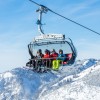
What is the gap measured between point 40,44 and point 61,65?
4.06 m

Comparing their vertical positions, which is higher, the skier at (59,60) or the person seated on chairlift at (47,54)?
the person seated on chairlift at (47,54)

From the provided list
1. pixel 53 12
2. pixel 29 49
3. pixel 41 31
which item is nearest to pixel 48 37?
pixel 41 31

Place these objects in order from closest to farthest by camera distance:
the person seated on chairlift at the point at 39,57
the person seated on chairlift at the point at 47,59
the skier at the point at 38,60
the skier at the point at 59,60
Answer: the skier at the point at 59,60, the person seated on chairlift at the point at 47,59, the person seated on chairlift at the point at 39,57, the skier at the point at 38,60

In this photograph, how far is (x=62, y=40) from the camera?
4903 cm

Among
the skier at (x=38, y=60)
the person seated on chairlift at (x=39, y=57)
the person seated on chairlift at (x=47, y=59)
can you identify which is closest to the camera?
the person seated on chairlift at (x=47, y=59)

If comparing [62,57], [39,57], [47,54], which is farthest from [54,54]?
[39,57]

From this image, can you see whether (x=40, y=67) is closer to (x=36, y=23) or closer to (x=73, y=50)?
(x=73, y=50)

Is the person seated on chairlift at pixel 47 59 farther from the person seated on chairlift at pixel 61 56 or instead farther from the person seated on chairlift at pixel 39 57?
the person seated on chairlift at pixel 61 56

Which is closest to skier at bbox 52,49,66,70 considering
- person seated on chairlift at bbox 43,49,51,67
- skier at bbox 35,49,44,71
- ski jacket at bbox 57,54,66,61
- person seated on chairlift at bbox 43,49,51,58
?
ski jacket at bbox 57,54,66,61

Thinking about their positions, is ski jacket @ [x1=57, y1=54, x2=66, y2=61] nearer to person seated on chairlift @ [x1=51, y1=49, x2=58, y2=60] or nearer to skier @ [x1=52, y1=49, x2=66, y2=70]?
skier @ [x1=52, y1=49, x2=66, y2=70]

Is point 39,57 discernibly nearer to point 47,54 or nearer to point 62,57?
point 47,54

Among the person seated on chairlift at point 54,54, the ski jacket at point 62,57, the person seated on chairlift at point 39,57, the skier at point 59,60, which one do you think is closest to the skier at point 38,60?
the person seated on chairlift at point 39,57

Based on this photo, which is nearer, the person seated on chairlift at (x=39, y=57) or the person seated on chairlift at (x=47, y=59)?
the person seated on chairlift at (x=47, y=59)

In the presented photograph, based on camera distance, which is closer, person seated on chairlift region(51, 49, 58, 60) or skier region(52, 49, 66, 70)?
skier region(52, 49, 66, 70)
